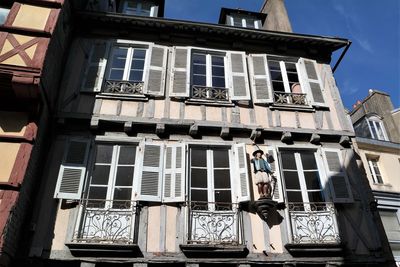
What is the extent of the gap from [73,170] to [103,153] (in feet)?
2.38

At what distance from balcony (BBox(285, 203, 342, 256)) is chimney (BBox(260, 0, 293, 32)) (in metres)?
6.01

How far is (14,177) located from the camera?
554 cm

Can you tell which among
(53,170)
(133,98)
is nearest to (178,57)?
(133,98)

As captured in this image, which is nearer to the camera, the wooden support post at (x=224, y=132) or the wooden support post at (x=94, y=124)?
the wooden support post at (x=94, y=124)

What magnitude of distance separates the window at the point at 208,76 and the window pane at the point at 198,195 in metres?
2.30

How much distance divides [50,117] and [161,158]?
2444 mm

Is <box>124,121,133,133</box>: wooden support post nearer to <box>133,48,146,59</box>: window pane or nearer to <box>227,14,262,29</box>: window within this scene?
<box>133,48,146,59</box>: window pane


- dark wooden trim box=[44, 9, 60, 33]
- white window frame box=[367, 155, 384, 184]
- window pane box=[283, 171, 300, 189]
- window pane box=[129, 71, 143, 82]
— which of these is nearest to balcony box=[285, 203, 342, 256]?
window pane box=[283, 171, 300, 189]

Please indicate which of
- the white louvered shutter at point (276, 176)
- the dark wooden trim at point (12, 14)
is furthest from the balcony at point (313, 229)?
the dark wooden trim at point (12, 14)

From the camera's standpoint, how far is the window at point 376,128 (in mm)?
15664

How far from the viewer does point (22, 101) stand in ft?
20.4

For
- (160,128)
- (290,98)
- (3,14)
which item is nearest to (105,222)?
(160,128)

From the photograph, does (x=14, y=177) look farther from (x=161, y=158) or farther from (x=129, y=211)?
(x=161, y=158)

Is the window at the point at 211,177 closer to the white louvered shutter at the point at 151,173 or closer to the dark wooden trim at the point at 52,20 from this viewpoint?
the white louvered shutter at the point at 151,173
